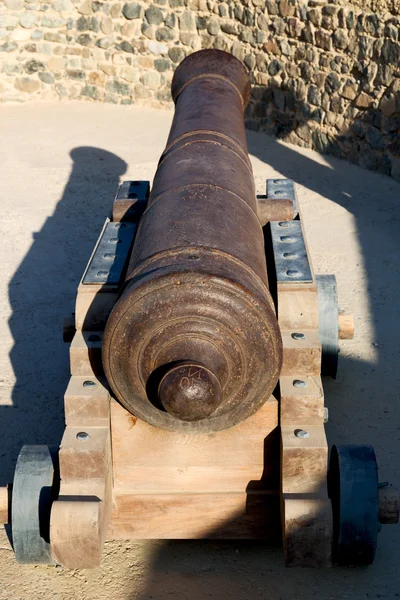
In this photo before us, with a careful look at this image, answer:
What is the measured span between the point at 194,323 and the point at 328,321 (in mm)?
1814

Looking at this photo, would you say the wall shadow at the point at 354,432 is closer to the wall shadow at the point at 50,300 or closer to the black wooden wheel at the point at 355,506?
the black wooden wheel at the point at 355,506

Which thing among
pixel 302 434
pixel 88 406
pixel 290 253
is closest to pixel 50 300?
pixel 290 253

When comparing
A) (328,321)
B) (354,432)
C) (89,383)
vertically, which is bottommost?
(354,432)

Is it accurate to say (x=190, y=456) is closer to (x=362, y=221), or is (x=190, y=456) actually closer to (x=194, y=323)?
(x=194, y=323)

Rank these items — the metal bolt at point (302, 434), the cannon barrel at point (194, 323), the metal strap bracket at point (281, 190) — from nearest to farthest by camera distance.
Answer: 1. the cannon barrel at point (194, 323)
2. the metal bolt at point (302, 434)
3. the metal strap bracket at point (281, 190)

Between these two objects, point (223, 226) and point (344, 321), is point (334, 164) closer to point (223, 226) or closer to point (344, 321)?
point (344, 321)

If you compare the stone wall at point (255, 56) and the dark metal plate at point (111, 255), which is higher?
the dark metal plate at point (111, 255)

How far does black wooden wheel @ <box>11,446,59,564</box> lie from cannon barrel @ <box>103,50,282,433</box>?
18.0 inches

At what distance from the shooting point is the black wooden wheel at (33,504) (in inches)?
141

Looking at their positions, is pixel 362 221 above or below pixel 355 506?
below

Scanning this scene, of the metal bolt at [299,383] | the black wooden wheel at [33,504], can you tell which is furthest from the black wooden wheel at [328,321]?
the black wooden wheel at [33,504]

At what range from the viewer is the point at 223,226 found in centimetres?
365

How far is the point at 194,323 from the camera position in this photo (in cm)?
319

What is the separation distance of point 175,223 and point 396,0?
5.02m
